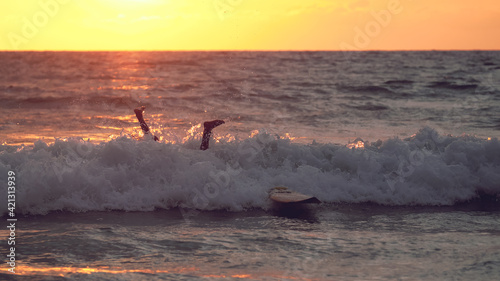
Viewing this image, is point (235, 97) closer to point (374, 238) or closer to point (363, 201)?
point (363, 201)

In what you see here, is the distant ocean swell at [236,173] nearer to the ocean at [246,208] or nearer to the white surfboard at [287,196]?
the ocean at [246,208]

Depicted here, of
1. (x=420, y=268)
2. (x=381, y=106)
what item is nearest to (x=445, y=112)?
(x=381, y=106)

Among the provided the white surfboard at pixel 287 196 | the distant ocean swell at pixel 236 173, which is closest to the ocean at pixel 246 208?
the distant ocean swell at pixel 236 173

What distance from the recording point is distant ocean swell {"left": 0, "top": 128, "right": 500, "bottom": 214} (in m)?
9.11

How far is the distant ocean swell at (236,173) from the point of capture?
9.11 m

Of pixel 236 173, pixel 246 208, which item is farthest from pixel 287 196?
pixel 236 173

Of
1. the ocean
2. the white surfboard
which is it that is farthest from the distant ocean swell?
the white surfboard

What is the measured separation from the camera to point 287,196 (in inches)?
349

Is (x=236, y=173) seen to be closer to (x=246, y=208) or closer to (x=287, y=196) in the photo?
(x=246, y=208)

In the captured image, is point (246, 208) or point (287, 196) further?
point (246, 208)

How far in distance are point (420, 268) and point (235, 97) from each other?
67.4 feet

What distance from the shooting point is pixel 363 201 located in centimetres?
962

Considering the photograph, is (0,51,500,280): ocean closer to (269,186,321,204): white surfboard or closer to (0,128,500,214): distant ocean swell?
(0,128,500,214): distant ocean swell

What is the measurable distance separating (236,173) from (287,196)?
61.1 inches
